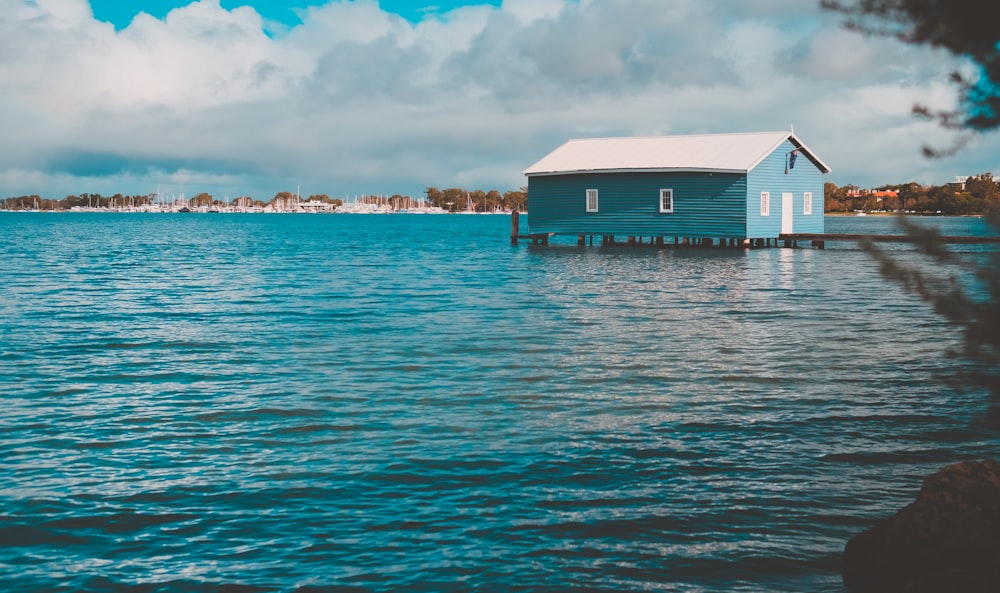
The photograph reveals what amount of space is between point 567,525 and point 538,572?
3.30ft

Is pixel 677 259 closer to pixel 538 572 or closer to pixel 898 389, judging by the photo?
pixel 898 389

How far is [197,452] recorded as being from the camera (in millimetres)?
10633

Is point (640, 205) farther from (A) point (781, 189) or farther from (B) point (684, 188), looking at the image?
(A) point (781, 189)

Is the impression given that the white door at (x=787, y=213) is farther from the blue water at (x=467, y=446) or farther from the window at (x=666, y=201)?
the blue water at (x=467, y=446)

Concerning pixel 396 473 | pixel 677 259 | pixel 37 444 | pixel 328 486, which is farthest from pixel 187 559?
pixel 677 259

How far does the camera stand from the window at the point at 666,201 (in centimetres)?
5050

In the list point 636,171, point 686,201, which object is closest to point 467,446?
point 686,201

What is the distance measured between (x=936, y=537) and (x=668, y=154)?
4684 centimetres

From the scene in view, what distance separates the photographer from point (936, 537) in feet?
21.0

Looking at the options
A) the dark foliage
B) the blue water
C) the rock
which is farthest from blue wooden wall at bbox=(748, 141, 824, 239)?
the dark foliage

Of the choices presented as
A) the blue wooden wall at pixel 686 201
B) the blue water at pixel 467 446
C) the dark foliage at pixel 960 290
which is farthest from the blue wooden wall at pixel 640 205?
the dark foliage at pixel 960 290

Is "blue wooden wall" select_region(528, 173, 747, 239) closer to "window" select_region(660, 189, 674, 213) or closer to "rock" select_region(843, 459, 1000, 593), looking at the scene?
"window" select_region(660, 189, 674, 213)

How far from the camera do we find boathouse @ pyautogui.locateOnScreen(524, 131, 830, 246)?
48.6 m

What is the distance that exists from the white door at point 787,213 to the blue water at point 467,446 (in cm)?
2890
